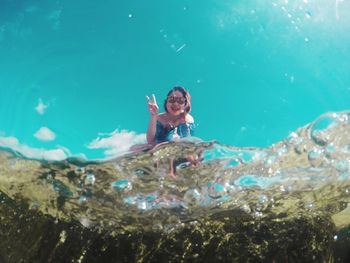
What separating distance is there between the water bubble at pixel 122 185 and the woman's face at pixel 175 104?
5.98ft

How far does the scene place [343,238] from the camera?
1052cm

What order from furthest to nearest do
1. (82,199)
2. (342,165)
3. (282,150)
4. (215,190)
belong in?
(82,199), (342,165), (215,190), (282,150)

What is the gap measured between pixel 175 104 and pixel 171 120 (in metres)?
0.48

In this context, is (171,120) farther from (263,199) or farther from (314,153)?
(314,153)

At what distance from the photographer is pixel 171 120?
7.57m

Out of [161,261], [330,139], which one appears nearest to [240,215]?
[161,261]

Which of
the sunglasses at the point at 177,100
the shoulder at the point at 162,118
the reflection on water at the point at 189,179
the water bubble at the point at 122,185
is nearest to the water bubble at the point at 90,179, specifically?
the reflection on water at the point at 189,179

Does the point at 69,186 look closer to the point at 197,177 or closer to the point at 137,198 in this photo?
the point at 137,198

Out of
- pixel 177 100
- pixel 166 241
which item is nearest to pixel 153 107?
pixel 177 100

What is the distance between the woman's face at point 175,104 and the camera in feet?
25.3

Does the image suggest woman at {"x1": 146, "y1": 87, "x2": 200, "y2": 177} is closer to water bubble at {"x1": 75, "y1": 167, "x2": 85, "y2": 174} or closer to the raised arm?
the raised arm

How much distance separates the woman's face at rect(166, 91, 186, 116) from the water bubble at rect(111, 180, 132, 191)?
1823mm

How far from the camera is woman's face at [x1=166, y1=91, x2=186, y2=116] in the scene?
25.3ft

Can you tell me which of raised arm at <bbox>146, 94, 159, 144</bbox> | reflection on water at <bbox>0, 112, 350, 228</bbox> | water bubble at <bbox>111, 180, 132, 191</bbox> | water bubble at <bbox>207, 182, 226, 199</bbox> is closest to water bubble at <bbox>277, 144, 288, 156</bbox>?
reflection on water at <bbox>0, 112, 350, 228</bbox>
